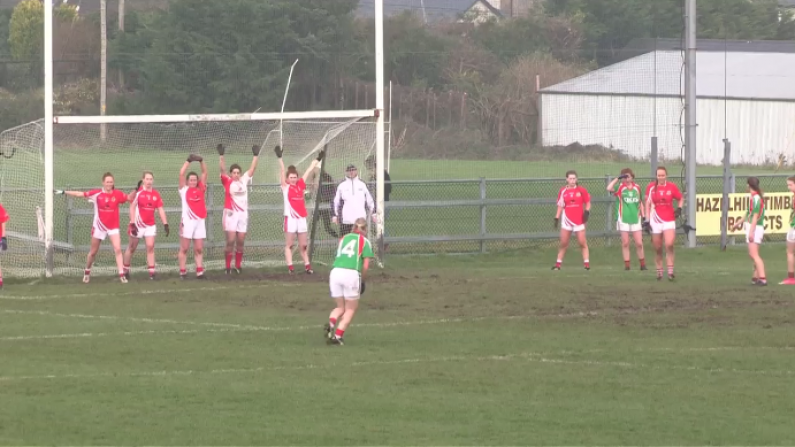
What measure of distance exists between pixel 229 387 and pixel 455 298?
319 inches

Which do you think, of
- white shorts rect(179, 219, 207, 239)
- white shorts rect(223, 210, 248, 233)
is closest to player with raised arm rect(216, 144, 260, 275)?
white shorts rect(223, 210, 248, 233)

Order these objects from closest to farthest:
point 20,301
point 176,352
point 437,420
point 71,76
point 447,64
A: point 437,420
point 176,352
point 20,301
point 71,76
point 447,64

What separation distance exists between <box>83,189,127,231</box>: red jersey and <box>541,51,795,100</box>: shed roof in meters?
14.8

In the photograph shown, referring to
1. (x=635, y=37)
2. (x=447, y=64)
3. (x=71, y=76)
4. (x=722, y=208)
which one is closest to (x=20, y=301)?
(x=71, y=76)

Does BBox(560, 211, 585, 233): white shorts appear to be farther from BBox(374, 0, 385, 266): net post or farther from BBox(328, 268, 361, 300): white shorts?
BBox(328, 268, 361, 300): white shorts

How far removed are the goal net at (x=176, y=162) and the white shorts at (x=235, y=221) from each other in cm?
156

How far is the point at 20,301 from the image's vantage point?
1972 cm

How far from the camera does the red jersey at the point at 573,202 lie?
945 inches

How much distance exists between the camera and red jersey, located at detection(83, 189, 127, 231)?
2194cm

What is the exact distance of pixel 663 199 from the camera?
70.6 ft

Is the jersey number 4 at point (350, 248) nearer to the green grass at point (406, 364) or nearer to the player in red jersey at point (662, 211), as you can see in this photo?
the green grass at point (406, 364)

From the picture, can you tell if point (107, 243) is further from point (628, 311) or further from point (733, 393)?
point (733, 393)

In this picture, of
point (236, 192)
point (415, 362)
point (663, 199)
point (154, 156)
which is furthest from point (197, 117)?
point (415, 362)

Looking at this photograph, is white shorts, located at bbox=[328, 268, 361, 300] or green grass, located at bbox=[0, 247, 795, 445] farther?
white shorts, located at bbox=[328, 268, 361, 300]
